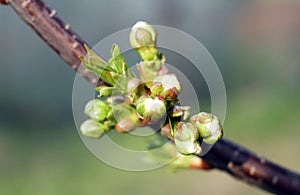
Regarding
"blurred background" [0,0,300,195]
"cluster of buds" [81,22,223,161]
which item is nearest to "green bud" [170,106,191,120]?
"cluster of buds" [81,22,223,161]

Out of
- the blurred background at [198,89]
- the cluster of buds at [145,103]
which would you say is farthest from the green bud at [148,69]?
the blurred background at [198,89]

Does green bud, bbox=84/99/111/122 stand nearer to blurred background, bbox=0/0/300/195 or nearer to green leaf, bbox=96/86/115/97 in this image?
green leaf, bbox=96/86/115/97

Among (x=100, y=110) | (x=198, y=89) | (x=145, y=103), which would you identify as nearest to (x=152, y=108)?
(x=145, y=103)

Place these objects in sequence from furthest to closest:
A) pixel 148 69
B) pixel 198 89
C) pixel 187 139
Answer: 1. pixel 198 89
2. pixel 148 69
3. pixel 187 139

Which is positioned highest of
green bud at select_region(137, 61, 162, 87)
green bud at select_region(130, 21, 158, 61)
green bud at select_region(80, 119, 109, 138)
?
green bud at select_region(130, 21, 158, 61)

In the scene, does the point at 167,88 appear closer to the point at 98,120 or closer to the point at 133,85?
the point at 133,85

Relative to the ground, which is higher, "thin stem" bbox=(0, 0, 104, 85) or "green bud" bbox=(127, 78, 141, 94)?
"thin stem" bbox=(0, 0, 104, 85)

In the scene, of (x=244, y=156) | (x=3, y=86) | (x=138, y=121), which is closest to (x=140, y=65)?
(x=138, y=121)
